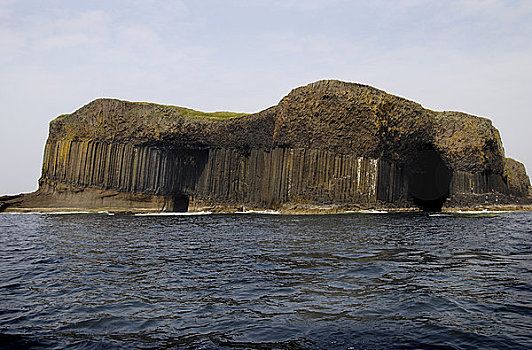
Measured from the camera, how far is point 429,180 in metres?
56.6

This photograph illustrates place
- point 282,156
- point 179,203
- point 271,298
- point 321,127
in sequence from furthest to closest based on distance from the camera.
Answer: point 179,203, point 282,156, point 321,127, point 271,298

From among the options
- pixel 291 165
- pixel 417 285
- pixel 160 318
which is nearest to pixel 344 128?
pixel 291 165

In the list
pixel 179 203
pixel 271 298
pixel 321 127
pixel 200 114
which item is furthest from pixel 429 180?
pixel 271 298

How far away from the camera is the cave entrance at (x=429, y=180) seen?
5363 centimetres

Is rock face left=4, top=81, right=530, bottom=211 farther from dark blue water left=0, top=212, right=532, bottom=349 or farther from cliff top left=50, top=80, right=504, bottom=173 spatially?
dark blue water left=0, top=212, right=532, bottom=349

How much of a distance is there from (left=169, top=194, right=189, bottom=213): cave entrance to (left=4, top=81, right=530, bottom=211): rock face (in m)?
0.16

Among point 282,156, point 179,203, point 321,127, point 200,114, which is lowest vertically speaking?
point 179,203

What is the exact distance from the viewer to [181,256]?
13906 millimetres

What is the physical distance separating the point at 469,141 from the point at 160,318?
184ft

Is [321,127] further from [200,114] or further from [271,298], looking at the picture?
[271,298]

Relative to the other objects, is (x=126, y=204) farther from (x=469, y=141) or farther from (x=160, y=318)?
(x=160, y=318)

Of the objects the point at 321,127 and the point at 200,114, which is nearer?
the point at 321,127

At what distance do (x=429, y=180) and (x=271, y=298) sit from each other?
53.4m

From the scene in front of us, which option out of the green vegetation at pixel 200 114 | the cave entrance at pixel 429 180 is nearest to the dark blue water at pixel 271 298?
the cave entrance at pixel 429 180
